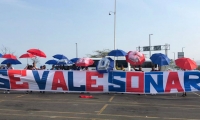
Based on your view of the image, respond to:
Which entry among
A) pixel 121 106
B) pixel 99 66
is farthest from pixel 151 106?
pixel 99 66

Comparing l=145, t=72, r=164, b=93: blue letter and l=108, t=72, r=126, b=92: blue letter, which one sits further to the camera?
l=108, t=72, r=126, b=92: blue letter

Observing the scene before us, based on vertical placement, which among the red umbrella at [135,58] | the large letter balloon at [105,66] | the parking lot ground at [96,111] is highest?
the red umbrella at [135,58]

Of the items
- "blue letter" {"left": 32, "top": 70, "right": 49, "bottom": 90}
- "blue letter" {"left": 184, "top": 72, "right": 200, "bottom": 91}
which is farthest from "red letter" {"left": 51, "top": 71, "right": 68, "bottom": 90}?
"blue letter" {"left": 184, "top": 72, "right": 200, "bottom": 91}

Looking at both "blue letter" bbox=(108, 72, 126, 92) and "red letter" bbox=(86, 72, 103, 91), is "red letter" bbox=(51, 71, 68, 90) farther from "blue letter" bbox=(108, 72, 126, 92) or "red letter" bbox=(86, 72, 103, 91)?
"blue letter" bbox=(108, 72, 126, 92)

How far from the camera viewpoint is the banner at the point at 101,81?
16797mm

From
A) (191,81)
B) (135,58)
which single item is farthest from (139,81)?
(191,81)

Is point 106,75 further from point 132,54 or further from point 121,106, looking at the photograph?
point 121,106

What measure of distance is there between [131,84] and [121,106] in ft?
15.0

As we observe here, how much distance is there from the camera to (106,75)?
17.6 metres

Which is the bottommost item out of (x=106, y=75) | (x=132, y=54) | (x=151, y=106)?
(x=151, y=106)

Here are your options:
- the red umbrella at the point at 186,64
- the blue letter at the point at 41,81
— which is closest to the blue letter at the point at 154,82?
the red umbrella at the point at 186,64

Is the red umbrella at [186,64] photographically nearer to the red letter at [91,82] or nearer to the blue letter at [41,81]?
the red letter at [91,82]

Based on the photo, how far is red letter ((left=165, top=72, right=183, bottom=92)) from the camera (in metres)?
16.8

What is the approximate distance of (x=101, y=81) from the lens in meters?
17.5
